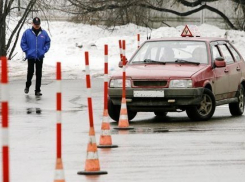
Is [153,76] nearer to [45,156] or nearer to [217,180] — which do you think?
[45,156]

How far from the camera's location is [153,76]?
56.5ft

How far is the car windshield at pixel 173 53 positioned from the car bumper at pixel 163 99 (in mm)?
1117

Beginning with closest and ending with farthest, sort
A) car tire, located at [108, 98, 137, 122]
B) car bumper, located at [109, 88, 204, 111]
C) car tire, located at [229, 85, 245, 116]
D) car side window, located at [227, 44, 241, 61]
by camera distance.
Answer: car bumper, located at [109, 88, 204, 111], car tire, located at [108, 98, 137, 122], car tire, located at [229, 85, 245, 116], car side window, located at [227, 44, 241, 61]

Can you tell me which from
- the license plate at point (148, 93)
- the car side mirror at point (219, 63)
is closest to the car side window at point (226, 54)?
the car side mirror at point (219, 63)

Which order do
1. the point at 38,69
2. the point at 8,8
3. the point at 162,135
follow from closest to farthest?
the point at 162,135
the point at 38,69
the point at 8,8

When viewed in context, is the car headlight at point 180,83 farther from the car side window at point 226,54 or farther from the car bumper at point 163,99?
the car side window at point 226,54

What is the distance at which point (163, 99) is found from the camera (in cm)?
1716

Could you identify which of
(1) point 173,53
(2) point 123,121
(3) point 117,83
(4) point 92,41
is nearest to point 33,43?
(1) point 173,53

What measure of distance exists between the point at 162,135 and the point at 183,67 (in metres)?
2.78

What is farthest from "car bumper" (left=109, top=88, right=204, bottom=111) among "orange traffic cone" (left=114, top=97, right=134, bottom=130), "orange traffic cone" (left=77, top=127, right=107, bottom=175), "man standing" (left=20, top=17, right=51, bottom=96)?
"man standing" (left=20, top=17, right=51, bottom=96)

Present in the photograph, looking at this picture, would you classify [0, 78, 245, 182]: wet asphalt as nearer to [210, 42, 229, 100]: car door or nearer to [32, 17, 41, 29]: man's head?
[210, 42, 229, 100]: car door

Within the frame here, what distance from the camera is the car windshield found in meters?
18.3

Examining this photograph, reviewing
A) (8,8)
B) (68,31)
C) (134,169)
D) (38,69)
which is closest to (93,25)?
(68,31)

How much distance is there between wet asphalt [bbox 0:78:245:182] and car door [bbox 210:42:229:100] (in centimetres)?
45
